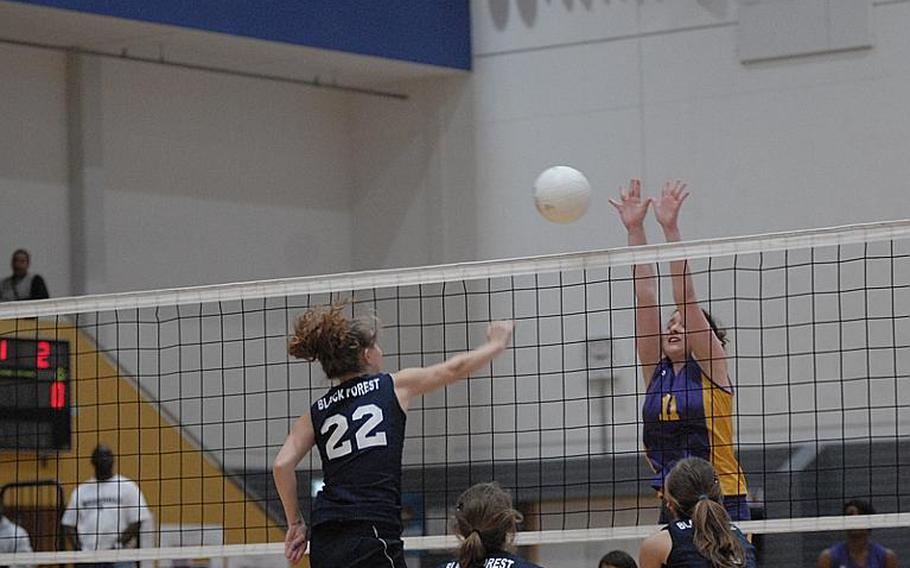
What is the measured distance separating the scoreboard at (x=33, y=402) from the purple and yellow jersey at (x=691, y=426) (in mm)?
8355

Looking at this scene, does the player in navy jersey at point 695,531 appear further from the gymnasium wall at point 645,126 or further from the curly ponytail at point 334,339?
the gymnasium wall at point 645,126

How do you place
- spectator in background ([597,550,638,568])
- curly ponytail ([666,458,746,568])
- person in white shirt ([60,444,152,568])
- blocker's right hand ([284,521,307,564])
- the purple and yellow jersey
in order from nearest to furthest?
curly ponytail ([666,458,746,568])
blocker's right hand ([284,521,307,564])
the purple and yellow jersey
spectator in background ([597,550,638,568])
person in white shirt ([60,444,152,568])

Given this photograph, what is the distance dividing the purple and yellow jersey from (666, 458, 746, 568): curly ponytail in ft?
3.29

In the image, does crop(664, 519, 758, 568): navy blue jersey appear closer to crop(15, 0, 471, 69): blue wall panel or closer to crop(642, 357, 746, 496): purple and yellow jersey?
crop(642, 357, 746, 496): purple and yellow jersey

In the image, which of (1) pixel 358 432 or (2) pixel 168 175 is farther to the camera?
(2) pixel 168 175

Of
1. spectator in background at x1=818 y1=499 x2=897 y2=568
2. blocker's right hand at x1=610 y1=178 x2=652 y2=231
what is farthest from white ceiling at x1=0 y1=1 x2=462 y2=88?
blocker's right hand at x1=610 y1=178 x2=652 y2=231

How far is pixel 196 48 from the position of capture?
17500 mm

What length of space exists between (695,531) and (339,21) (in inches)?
488

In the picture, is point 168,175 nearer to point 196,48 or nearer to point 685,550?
point 196,48

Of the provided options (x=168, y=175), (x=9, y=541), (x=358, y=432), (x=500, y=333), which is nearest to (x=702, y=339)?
(x=500, y=333)

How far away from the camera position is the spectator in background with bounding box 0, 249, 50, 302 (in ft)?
51.3

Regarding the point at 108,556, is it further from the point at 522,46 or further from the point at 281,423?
the point at 522,46

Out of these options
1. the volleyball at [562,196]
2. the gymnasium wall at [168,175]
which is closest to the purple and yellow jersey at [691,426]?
the volleyball at [562,196]

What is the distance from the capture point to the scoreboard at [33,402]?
45.8 feet
